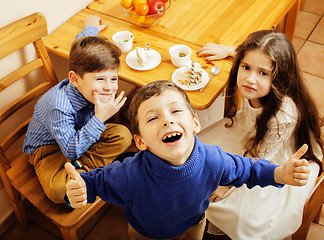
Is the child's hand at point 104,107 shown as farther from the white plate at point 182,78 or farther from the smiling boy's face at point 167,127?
the smiling boy's face at point 167,127

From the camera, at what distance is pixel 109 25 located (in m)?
1.90

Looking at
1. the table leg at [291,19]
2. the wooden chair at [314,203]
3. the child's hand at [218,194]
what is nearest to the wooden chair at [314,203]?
the wooden chair at [314,203]

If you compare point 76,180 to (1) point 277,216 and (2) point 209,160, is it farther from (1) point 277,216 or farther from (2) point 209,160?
(1) point 277,216

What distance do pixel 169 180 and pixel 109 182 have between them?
0.58ft

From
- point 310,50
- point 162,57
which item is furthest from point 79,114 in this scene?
point 310,50

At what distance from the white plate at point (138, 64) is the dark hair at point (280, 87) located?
0.34 m

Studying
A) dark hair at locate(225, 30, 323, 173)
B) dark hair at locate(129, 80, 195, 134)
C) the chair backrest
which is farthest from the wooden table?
dark hair at locate(129, 80, 195, 134)

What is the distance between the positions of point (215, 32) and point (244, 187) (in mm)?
→ 759

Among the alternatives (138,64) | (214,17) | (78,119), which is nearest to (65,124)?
(78,119)

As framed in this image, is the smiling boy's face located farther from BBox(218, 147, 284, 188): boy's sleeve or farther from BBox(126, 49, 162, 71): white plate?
BBox(126, 49, 162, 71): white plate

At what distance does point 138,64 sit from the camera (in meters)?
1.69

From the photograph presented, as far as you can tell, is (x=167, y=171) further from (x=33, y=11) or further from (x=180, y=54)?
(x=33, y=11)

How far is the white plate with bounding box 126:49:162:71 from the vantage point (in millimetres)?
1666

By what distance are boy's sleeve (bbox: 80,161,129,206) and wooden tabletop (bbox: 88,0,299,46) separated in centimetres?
89
